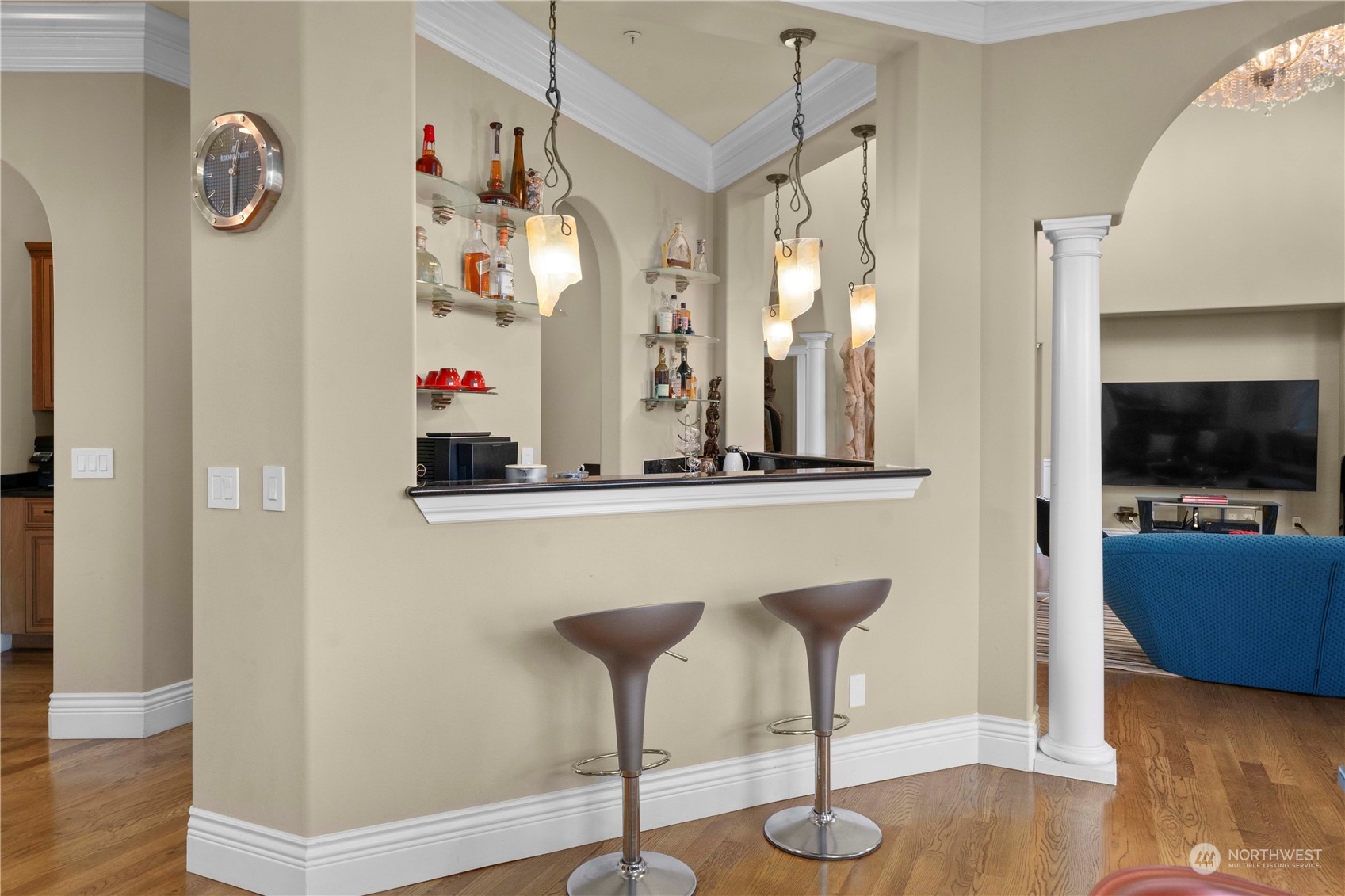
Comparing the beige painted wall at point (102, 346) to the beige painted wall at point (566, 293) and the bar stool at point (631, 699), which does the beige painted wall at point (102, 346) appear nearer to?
the beige painted wall at point (566, 293)

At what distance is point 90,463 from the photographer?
11.3 feet

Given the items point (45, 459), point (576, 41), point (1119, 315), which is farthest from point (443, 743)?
point (1119, 315)

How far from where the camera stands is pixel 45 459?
4797mm

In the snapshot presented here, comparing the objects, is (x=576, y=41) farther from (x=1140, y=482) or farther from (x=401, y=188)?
(x=1140, y=482)

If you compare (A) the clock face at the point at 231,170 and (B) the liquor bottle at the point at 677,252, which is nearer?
(A) the clock face at the point at 231,170

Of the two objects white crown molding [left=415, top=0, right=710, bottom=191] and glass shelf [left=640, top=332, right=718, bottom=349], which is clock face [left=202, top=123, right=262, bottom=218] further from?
glass shelf [left=640, top=332, right=718, bottom=349]

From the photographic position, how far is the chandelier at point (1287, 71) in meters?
4.59

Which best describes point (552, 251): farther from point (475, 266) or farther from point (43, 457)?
point (43, 457)

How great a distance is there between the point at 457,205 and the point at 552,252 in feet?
2.22

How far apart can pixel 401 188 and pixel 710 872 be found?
2068 mm

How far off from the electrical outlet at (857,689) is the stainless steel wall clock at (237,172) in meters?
2.34

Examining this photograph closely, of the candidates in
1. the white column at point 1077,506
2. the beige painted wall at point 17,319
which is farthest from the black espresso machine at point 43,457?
the white column at point 1077,506

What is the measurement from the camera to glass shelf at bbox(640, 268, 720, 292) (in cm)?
475

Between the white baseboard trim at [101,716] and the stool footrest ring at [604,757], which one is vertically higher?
the stool footrest ring at [604,757]
